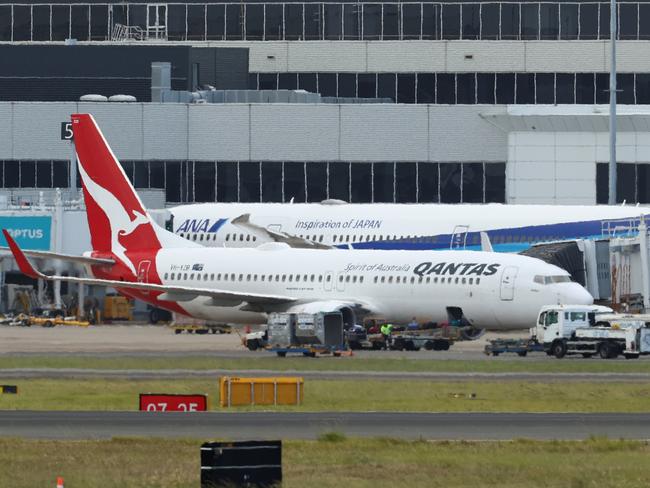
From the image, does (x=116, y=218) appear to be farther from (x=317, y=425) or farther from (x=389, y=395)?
(x=317, y=425)

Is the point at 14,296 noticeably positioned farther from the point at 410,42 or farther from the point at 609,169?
the point at 410,42

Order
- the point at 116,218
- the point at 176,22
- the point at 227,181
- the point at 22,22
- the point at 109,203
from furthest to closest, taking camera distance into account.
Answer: the point at 22,22 < the point at 176,22 < the point at 227,181 < the point at 109,203 < the point at 116,218

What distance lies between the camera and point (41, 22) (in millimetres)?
135125

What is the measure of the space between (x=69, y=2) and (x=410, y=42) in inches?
1026

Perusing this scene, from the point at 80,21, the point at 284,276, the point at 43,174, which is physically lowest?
the point at 284,276

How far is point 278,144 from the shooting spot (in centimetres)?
10894

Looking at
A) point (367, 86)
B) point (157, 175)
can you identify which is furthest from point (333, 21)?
point (157, 175)

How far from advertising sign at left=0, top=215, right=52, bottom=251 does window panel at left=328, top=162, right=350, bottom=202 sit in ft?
72.5

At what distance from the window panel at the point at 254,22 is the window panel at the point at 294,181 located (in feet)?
→ 78.7

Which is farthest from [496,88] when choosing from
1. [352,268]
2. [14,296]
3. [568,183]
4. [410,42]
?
[352,268]

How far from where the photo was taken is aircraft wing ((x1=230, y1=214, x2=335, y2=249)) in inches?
3383

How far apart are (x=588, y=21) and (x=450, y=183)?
26.7 m

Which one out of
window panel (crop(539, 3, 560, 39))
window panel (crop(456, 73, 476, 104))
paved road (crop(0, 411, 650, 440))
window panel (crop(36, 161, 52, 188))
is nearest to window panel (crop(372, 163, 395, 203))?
window panel (crop(36, 161, 52, 188))

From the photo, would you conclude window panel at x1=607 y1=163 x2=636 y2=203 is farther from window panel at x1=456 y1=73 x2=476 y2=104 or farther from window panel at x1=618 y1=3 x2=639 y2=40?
window panel at x1=618 y1=3 x2=639 y2=40
